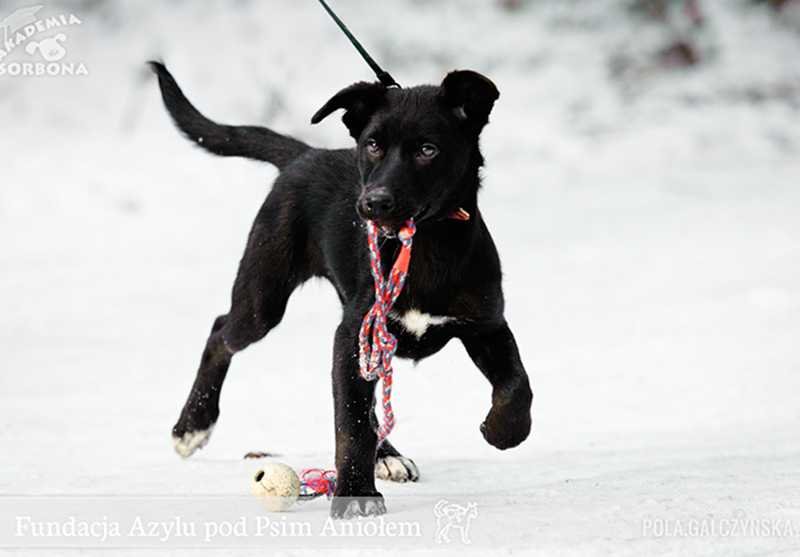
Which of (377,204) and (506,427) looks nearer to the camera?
(377,204)

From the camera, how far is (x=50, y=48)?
1459 centimetres

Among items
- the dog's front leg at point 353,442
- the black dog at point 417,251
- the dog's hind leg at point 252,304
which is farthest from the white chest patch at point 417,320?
the dog's hind leg at point 252,304

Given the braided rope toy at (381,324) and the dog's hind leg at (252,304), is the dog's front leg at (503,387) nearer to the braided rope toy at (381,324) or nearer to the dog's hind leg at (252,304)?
the braided rope toy at (381,324)

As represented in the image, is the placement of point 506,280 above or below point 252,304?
below

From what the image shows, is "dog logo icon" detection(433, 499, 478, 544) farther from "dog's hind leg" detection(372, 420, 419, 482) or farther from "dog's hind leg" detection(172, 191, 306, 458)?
"dog's hind leg" detection(172, 191, 306, 458)

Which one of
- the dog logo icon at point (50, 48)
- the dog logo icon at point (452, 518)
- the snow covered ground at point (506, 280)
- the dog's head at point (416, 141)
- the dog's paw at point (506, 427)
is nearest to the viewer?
the dog logo icon at point (452, 518)

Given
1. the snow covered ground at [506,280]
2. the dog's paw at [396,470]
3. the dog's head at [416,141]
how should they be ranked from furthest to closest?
the dog's paw at [396,470] → the snow covered ground at [506,280] → the dog's head at [416,141]

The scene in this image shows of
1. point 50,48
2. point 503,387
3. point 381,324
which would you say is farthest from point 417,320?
point 50,48

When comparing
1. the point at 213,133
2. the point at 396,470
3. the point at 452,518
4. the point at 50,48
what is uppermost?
the point at 50,48

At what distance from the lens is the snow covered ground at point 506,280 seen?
4113 mm

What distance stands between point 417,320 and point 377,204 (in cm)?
55

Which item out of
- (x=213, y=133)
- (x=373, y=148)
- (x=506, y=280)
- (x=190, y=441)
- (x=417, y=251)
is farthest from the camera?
(x=506, y=280)

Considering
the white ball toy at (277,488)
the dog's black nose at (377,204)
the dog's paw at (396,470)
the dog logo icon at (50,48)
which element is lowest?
the dog's paw at (396,470)

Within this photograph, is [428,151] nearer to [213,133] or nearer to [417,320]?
[417,320]
